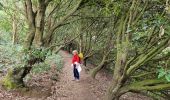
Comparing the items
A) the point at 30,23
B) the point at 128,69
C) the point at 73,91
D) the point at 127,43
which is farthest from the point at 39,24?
the point at 128,69

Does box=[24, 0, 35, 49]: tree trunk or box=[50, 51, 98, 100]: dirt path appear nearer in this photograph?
box=[24, 0, 35, 49]: tree trunk

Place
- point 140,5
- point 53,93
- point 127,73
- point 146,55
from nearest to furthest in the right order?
point 146,55
point 127,73
point 140,5
point 53,93

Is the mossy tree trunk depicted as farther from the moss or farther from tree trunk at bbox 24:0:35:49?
the moss

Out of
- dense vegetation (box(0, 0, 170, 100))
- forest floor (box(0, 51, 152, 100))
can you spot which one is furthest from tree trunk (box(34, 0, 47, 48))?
forest floor (box(0, 51, 152, 100))

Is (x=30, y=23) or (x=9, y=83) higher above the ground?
(x=30, y=23)

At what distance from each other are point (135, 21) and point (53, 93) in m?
7.03

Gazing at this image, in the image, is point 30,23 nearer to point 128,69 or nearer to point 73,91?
point 73,91

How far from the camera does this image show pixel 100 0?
14.2 metres

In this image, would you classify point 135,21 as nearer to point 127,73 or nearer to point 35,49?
point 127,73

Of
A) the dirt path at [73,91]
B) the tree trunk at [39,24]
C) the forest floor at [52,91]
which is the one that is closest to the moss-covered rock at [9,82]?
the forest floor at [52,91]

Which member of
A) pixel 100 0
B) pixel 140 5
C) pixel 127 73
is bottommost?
pixel 127 73

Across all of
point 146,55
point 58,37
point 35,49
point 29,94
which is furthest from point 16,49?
point 58,37

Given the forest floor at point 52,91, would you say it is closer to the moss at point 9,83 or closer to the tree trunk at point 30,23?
the moss at point 9,83

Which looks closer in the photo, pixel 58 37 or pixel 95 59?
pixel 95 59
